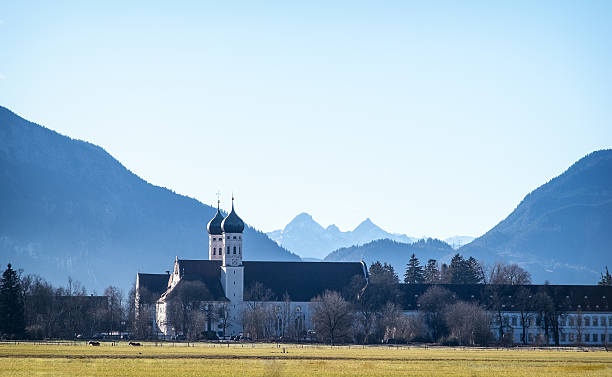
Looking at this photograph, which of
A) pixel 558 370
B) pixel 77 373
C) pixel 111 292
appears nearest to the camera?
pixel 77 373

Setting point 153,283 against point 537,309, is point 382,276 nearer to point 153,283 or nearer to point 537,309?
point 537,309

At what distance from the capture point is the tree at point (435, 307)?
142000 mm

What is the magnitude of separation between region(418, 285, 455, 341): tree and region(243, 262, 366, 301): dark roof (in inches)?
569

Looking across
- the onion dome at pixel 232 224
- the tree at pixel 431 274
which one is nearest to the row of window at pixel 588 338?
the tree at pixel 431 274

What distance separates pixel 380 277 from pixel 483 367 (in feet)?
272

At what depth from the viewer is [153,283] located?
165125 millimetres

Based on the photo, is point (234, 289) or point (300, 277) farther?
point (300, 277)

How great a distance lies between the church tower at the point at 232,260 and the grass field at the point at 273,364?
191 feet

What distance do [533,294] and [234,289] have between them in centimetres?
3905

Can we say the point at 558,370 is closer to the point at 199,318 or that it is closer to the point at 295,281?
the point at 199,318

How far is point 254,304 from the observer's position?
151 meters

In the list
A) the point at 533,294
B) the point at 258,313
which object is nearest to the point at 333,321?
the point at 258,313

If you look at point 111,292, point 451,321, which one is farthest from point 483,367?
point 111,292

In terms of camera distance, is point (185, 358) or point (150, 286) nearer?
point (185, 358)
